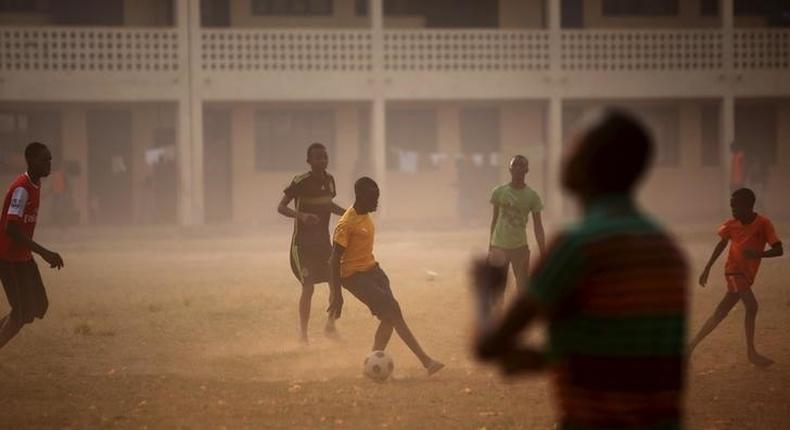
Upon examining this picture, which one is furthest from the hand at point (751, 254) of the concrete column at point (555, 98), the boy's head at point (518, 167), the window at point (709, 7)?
the window at point (709, 7)

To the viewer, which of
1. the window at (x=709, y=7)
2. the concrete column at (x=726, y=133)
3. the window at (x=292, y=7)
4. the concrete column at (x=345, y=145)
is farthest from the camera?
the window at (x=709, y=7)

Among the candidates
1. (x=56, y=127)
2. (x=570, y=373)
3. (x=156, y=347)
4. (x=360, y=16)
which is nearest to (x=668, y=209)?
(x=360, y=16)

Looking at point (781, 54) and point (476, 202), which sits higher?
point (781, 54)

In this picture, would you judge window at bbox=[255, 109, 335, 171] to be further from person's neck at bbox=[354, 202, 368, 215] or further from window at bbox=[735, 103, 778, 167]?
person's neck at bbox=[354, 202, 368, 215]

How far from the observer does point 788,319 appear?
10867 mm

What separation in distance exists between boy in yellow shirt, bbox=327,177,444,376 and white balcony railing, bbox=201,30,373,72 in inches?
695

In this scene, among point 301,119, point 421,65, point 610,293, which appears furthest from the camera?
point 301,119

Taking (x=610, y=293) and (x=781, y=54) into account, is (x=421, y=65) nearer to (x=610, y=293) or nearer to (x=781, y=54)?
(x=781, y=54)

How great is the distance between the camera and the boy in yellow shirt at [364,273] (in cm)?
787

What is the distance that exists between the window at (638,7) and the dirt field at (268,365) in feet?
44.9

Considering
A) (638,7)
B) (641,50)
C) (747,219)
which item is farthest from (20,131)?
(747,219)

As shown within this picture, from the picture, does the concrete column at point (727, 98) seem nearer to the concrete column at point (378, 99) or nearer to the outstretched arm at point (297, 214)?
the concrete column at point (378, 99)

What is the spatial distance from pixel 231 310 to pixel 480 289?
9456 mm

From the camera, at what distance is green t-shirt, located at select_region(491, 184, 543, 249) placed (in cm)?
982
